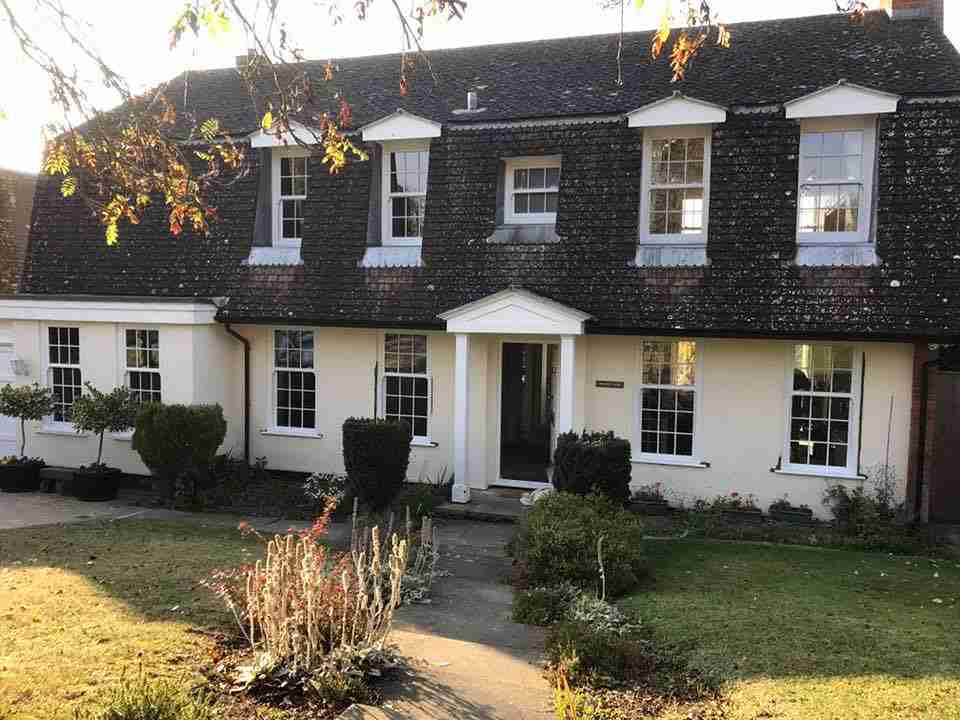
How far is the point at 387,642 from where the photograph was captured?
6383mm

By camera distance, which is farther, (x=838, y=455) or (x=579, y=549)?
(x=838, y=455)

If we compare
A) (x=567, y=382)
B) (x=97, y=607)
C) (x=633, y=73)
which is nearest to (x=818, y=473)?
(x=567, y=382)

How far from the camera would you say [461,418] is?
1288 centimetres

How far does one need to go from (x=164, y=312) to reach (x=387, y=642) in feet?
31.4

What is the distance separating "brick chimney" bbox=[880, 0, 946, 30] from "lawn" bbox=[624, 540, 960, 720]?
9625 mm

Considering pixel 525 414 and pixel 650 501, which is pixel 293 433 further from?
pixel 650 501

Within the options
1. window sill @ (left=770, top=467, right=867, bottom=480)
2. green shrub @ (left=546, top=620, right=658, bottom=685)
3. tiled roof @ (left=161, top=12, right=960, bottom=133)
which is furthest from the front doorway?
green shrub @ (left=546, top=620, right=658, bottom=685)

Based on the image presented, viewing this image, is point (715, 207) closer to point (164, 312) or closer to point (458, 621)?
point (458, 621)

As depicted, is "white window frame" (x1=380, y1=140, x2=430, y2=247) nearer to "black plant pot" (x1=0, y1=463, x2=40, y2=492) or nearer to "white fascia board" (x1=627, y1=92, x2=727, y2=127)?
"white fascia board" (x1=627, y1=92, x2=727, y2=127)

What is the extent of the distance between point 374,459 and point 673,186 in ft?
20.9

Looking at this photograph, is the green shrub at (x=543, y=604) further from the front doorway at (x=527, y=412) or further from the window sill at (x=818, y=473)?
the front doorway at (x=527, y=412)

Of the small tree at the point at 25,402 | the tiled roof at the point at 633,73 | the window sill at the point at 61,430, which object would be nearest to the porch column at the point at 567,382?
the tiled roof at the point at 633,73

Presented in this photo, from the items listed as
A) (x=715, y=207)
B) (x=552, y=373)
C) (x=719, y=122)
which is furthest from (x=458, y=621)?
(x=719, y=122)

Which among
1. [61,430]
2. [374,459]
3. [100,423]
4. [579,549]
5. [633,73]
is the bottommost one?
[579,549]
